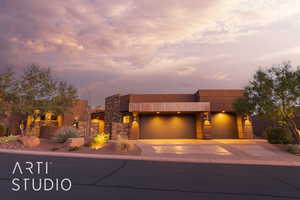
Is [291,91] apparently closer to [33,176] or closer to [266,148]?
[266,148]

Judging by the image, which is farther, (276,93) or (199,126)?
(199,126)

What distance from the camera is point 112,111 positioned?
65.3ft

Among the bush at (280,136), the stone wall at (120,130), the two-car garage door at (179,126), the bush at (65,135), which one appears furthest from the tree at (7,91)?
the bush at (280,136)

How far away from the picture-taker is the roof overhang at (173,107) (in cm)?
1659

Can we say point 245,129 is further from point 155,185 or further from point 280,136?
point 155,185

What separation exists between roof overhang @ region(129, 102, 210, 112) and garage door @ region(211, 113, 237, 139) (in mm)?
2733

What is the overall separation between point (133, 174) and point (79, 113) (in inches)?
951

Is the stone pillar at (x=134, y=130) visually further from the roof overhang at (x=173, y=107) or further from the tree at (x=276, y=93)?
the tree at (x=276, y=93)

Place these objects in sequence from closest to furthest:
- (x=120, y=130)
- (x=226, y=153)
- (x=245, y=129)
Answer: (x=226, y=153) < (x=245, y=129) < (x=120, y=130)

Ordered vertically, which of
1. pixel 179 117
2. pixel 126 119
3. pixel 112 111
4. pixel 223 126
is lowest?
pixel 223 126

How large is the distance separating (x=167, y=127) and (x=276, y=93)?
425 inches

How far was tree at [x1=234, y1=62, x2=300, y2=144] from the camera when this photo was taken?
10500mm

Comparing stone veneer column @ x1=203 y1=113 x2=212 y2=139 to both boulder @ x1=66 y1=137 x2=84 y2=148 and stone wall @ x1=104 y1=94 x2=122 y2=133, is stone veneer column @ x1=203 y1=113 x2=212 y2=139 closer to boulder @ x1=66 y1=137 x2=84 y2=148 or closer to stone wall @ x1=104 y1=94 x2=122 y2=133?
stone wall @ x1=104 y1=94 x2=122 y2=133

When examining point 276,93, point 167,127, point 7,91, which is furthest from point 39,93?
point 276,93
